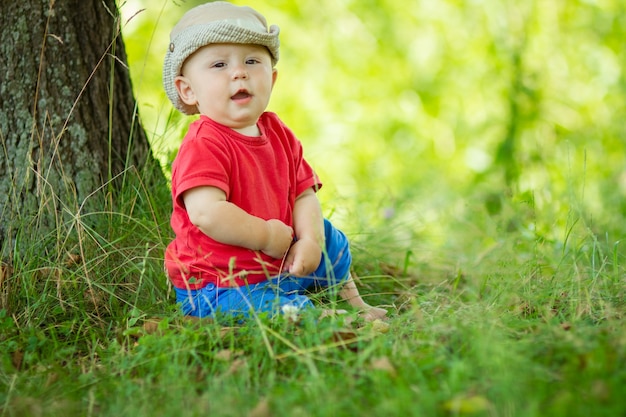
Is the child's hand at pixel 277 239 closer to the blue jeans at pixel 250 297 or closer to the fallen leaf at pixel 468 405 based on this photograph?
the blue jeans at pixel 250 297

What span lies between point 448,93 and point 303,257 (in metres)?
4.32

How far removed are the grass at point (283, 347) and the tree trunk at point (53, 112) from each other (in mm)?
134

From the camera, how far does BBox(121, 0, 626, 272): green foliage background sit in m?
5.34

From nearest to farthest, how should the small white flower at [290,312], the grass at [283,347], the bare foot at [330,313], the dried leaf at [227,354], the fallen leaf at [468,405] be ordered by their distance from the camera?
the fallen leaf at [468,405] < the grass at [283,347] < the dried leaf at [227,354] < the small white flower at [290,312] < the bare foot at [330,313]

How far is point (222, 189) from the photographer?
232cm

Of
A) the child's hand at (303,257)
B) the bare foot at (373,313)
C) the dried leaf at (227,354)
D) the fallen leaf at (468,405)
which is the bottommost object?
the bare foot at (373,313)

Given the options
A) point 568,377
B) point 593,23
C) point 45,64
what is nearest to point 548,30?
point 593,23

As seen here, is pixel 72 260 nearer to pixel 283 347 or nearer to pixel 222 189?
pixel 222 189

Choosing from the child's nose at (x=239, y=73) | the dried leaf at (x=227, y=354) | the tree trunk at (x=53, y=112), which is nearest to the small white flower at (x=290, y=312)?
the dried leaf at (x=227, y=354)

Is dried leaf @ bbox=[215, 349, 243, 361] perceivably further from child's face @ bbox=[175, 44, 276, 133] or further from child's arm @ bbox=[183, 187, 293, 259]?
child's face @ bbox=[175, 44, 276, 133]

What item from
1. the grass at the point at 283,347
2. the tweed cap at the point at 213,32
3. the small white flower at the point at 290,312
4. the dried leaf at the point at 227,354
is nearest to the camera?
the grass at the point at 283,347

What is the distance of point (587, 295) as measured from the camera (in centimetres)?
229

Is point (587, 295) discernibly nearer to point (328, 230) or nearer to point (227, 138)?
point (328, 230)

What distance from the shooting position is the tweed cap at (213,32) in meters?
2.34
